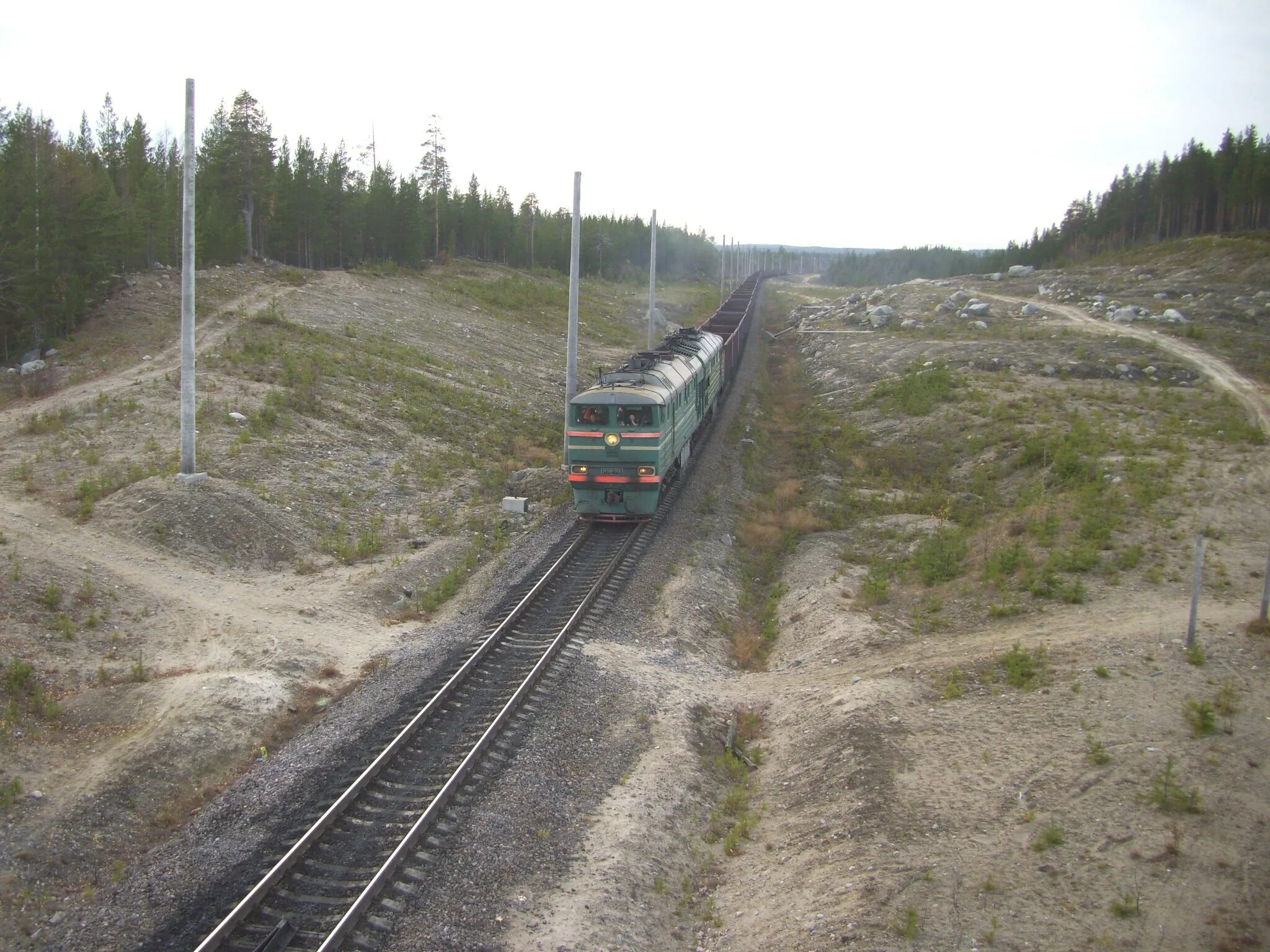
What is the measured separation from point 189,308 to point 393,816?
42.4ft

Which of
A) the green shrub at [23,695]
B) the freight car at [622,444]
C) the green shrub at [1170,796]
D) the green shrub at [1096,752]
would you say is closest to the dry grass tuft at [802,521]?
the freight car at [622,444]

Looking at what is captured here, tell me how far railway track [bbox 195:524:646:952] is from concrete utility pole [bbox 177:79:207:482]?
828cm

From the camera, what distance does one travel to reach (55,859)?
8625mm

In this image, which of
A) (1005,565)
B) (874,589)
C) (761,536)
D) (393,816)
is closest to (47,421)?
(393,816)

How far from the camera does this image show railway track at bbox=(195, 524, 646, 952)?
25.7 ft

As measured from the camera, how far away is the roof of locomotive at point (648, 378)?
19922mm

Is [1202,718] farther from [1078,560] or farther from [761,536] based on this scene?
[761,536]

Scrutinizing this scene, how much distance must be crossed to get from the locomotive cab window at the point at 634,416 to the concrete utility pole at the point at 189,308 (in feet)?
29.1

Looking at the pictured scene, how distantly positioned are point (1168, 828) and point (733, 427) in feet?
81.8

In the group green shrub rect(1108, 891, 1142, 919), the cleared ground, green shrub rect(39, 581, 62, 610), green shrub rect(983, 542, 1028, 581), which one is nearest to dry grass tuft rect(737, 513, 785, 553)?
the cleared ground

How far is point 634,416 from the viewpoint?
1981cm

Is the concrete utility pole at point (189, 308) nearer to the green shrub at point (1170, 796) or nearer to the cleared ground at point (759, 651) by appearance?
the cleared ground at point (759, 651)

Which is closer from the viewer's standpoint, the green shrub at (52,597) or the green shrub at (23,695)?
the green shrub at (23,695)

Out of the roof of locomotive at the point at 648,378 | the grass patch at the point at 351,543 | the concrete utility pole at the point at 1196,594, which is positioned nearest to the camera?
the concrete utility pole at the point at 1196,594
